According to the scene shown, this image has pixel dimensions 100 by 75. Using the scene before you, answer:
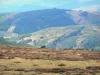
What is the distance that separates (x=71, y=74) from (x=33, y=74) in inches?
239

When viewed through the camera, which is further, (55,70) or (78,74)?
(55,70)

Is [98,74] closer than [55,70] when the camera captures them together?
Yes

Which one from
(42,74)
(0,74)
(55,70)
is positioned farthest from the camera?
(55,70)

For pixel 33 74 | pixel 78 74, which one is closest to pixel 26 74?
pixel 33 74

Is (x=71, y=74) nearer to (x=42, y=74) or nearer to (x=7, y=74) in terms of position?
(x=42, y=74)

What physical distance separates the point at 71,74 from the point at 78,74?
42.6 inches

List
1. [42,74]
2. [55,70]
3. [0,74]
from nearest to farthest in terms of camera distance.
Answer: [0,74], [42,74], [55,70]

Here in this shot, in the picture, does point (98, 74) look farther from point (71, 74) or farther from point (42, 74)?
point (42, 74)

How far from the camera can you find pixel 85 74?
164 feet

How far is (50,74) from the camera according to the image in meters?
50.0

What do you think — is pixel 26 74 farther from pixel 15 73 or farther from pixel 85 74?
pixel 85 74

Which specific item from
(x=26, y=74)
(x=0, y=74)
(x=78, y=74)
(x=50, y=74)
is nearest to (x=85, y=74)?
(x=78, y=74)

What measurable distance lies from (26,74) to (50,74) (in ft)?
13.9

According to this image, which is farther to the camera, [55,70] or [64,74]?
[55,70]
